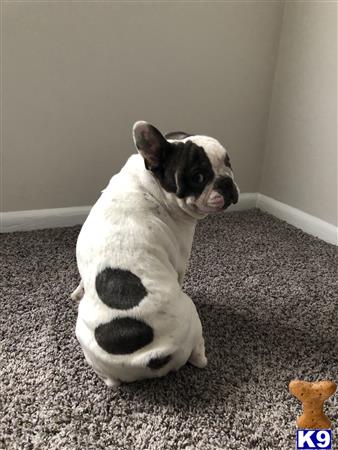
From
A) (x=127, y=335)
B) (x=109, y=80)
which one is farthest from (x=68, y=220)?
(x=127, y=335)

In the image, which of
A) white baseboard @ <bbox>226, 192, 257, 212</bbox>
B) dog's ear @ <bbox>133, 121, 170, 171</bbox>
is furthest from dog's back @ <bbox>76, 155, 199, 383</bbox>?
white baseboard @ <bbox>226, 192, 257, 212</bbox>

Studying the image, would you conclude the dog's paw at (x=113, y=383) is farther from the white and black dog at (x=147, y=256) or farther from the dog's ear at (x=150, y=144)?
the dog's ear at (x=150, y=144)

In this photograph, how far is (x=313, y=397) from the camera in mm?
839

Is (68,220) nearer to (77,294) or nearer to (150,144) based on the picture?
(77,294)

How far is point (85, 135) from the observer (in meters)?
2.13

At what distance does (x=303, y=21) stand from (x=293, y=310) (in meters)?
1.49

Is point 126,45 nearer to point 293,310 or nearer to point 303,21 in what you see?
point 303,21

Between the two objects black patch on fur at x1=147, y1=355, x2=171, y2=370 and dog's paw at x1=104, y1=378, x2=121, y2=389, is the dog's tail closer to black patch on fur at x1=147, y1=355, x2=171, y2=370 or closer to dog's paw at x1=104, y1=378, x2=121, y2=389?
black patch on fur at x1=147, y1=355, x2=171, y2=370

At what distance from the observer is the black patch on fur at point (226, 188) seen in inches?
47.1

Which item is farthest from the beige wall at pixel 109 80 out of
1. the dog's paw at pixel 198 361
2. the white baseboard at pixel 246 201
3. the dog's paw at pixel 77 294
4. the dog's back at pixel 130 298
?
the dog's paw at pixel 198 361

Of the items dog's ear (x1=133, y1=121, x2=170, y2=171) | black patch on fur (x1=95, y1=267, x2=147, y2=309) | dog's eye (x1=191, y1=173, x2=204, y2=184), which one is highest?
dog's ear (x1=133, y1=121, x2=170, y2=171)

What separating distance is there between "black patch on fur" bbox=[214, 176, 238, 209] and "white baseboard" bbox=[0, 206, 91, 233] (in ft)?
3.89

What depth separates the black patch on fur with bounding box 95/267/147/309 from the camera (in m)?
1.04

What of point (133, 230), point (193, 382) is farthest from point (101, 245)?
point (193, 382)
